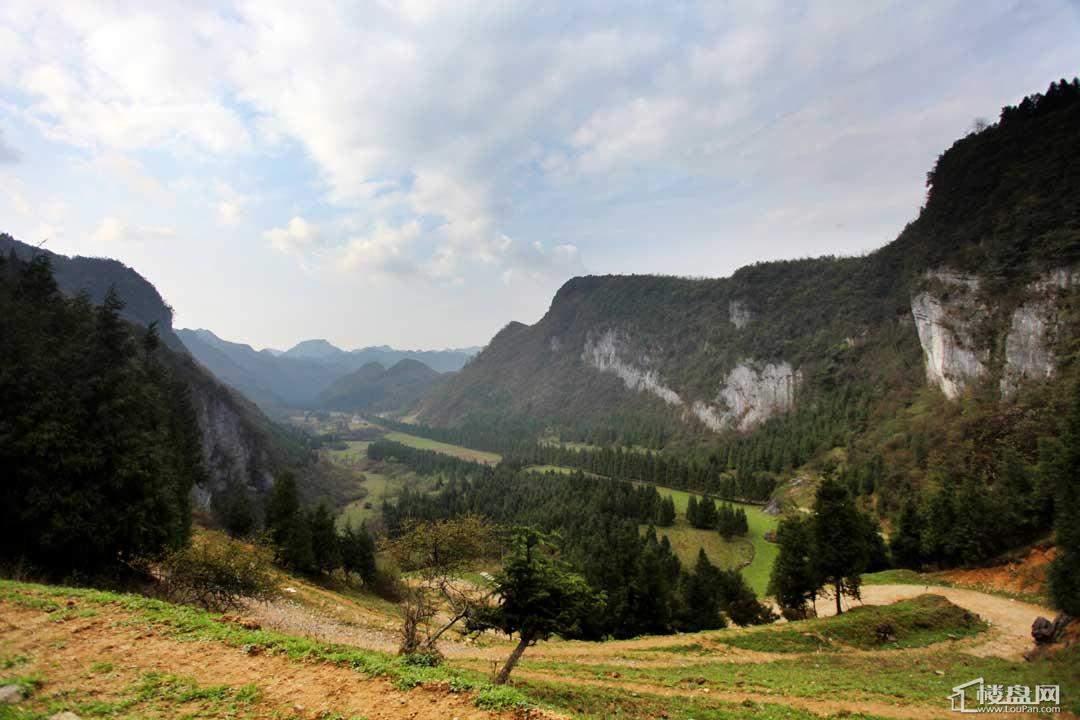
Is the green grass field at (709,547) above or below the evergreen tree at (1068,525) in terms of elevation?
below

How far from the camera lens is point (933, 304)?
363ft

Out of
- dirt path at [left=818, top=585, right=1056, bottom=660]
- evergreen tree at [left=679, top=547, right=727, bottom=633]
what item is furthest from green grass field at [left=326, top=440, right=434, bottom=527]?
dirt path at [left=818, top=585, right=1056, bottom=660]

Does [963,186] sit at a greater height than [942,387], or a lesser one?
greater

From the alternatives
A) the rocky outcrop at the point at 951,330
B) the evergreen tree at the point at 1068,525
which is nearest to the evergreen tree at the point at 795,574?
the evergreen tree at the point at 1068,525

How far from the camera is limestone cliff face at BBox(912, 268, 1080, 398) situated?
262ft

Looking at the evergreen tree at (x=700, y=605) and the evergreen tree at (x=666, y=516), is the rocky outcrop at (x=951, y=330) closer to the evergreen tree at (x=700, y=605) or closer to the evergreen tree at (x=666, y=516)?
the evergreen tree at (x=666, y=516)

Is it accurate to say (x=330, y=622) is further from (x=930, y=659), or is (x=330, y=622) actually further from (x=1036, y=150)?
(x=1036, y=150)

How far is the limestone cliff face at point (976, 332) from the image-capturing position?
79.8 m

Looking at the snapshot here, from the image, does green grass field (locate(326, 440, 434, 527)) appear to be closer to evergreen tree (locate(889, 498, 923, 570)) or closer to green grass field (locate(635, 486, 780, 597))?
green grass field (locate(635, 486, 780, 597))

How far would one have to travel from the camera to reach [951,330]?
101m

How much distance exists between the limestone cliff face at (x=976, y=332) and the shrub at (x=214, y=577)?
373 ft

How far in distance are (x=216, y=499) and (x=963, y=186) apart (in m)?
211

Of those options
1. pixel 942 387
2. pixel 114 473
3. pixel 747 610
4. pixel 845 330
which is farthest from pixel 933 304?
pixel 114 473

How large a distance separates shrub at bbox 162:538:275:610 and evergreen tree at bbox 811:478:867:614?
36724 millimetres
